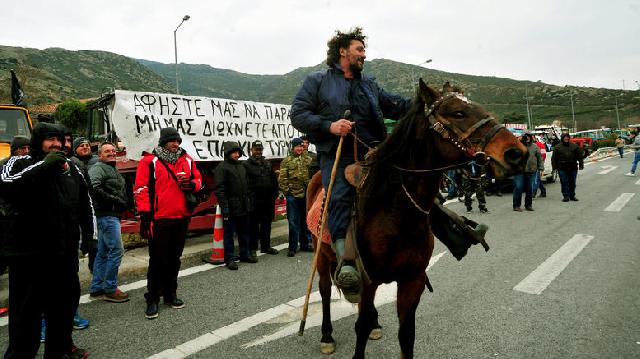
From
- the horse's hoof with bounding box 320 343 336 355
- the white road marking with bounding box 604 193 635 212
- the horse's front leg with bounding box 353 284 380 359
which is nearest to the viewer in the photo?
the horse's front leg with bounding box 353 284 380 359

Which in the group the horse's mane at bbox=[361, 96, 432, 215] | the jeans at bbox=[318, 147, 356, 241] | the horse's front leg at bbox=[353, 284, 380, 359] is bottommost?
the horse's front leg at bbox=[353, 284, 380, 359]

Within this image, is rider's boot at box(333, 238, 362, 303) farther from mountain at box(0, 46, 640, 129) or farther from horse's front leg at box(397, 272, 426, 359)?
mountain at box(0, 46, 640, 129)

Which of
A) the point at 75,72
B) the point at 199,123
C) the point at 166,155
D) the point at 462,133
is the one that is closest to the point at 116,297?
the point at 166,155

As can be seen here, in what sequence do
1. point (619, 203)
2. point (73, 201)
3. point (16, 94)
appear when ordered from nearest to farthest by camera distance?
point (73, 201), point (16, 94), point (619, 203)

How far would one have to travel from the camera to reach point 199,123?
8648 mm

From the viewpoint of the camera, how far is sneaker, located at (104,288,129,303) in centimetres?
517

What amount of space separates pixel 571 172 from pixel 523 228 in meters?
5.11

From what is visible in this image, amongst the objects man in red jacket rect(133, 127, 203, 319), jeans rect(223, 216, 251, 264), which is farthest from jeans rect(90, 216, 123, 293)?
jeans rect(223, 216, 251, 264)

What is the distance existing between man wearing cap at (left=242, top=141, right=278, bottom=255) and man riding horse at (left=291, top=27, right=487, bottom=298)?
14.8 ft

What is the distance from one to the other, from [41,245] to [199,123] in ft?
18.3

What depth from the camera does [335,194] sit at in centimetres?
313

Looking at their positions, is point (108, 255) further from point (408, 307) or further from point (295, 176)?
point (408, 307)

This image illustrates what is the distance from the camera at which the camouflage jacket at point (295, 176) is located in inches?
308

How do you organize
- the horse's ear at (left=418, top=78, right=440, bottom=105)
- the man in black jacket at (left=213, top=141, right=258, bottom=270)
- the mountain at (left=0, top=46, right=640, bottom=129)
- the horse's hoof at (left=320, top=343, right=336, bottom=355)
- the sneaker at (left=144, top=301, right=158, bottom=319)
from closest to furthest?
the horse's ear at (left=418, top=78, right=440, bottom=105) → the horse's hoof at (left=320, top=343, right=336, bottom=355) → the sneaker at (left=144, top=301, right=158, bottom=319) → the man in black jacket at (left=213, top=141, right=258, bottom=270) → the mountain at (left=0, top=46, right=640, bottom=129)
